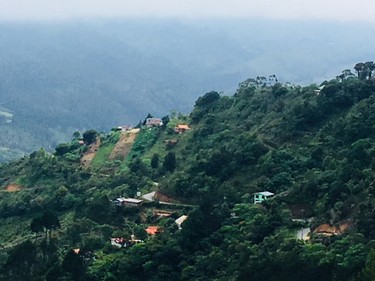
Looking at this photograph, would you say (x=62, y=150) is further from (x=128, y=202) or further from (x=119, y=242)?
(x=119, y=242)

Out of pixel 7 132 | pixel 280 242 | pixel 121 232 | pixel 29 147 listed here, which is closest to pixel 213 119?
pixel 121 232

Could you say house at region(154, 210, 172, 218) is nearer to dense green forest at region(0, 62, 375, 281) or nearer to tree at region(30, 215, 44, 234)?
dense green forest at region(0, 62, 375, 281)

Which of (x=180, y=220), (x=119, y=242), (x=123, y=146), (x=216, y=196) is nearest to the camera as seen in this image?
(x=119, y=242)

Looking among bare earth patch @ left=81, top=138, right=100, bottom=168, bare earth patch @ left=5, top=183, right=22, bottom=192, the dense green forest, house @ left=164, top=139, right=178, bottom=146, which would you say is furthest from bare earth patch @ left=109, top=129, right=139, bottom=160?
bare earth patch @ left=5, top=183, right=22, bottom=192

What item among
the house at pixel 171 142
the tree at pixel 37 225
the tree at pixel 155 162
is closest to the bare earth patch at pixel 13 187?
the tree at pixel 155 162

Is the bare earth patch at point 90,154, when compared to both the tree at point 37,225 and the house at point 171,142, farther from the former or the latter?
the tree at point 37,225

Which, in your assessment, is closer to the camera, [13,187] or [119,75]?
[13,187]

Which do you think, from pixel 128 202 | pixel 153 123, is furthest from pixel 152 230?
pixel 153 123
